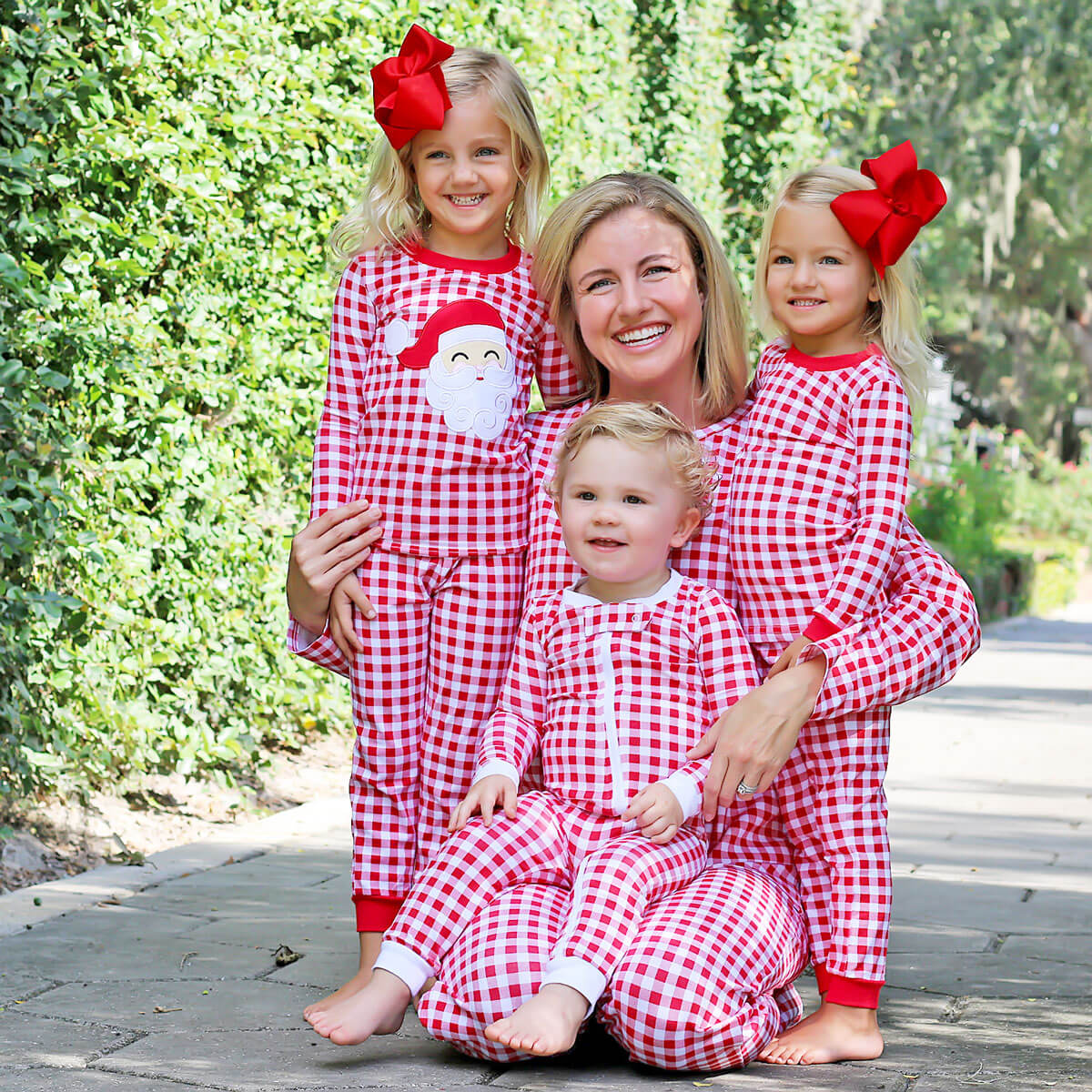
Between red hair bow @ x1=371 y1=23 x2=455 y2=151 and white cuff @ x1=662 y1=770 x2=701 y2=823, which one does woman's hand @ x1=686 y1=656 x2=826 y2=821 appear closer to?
white cuff @ x1=662 y1=770 x2=701 y2=823

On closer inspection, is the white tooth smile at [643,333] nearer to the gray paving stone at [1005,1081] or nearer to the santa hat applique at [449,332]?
the santa hat applique at [449,332]

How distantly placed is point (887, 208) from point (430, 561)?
1.10 m

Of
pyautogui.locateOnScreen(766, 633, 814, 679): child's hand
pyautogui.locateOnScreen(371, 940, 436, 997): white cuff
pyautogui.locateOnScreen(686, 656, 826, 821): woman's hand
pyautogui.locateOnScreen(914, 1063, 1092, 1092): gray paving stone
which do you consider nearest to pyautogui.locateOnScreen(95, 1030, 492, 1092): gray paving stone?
pyautogui.locateOnScreen(371, 940, 436, 997): white cuff

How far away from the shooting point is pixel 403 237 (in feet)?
10.5

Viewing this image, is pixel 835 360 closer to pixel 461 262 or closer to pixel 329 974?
pixel 461 262

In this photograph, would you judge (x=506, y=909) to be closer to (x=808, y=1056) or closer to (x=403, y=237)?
(x=808, y=1056)

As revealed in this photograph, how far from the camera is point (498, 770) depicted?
281cm

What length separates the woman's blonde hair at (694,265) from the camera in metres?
3.08

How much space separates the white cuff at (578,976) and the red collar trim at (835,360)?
1.18 metres

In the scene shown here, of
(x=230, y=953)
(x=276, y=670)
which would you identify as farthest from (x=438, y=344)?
(x=276, y=670)

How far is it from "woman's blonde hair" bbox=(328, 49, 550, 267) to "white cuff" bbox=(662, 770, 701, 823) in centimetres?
120

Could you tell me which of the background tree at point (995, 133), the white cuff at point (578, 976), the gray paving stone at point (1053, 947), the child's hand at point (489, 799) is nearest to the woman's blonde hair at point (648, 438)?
the child's hand at point (489, 799)

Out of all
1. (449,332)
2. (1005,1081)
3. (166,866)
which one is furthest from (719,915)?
(166,866)

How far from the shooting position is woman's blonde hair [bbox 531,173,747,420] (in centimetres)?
308
